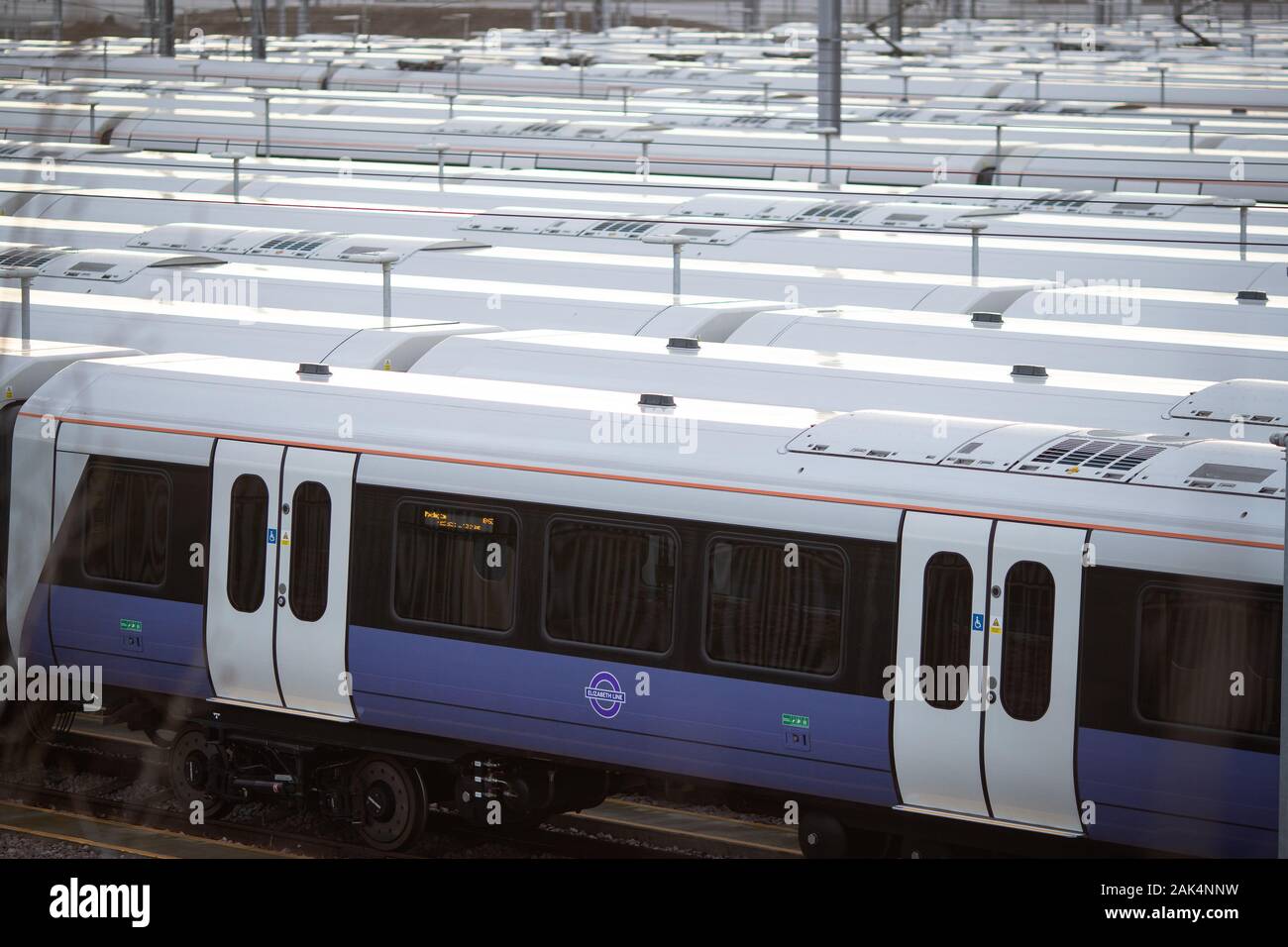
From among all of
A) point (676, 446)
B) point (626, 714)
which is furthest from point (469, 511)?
point (626, 714)

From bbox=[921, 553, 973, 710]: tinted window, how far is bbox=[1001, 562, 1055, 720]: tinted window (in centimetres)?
23

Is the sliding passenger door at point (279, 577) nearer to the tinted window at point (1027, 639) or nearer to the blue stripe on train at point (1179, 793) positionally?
the tinted window at point (1027, 639)

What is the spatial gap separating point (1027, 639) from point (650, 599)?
2.35 meters

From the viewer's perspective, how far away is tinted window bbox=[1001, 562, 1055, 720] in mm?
9477

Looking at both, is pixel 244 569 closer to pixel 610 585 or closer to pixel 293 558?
pixel 293 558

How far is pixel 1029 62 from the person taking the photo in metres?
57.5

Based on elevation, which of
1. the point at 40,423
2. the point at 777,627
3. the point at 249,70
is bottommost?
the point at 777,627

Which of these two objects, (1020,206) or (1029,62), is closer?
(1020,206)

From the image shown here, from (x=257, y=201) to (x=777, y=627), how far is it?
15745mm

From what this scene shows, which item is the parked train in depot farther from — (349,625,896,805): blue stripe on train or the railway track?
the railway track

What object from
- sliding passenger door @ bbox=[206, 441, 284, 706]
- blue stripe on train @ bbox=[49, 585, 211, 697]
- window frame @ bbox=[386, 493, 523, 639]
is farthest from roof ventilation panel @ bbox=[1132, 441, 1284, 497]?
blue stripe on train @ bbox=[49, 585, 211, 697]
